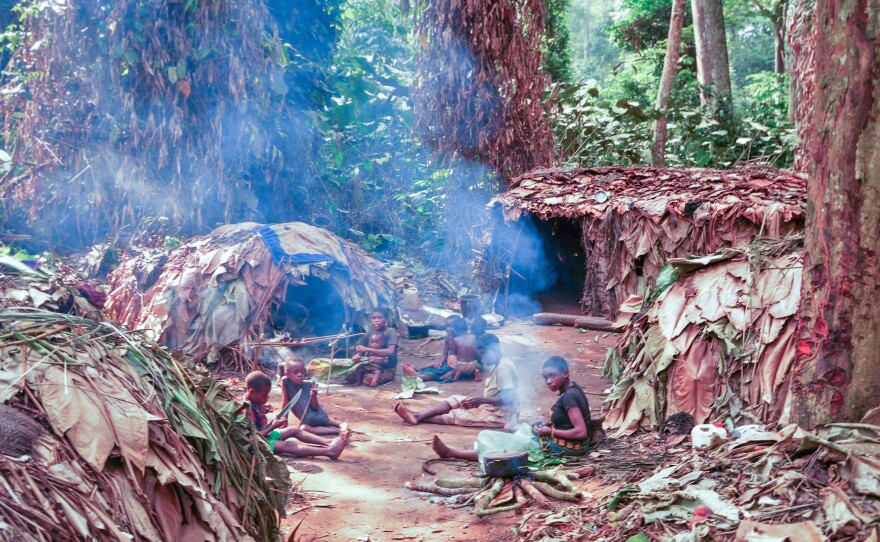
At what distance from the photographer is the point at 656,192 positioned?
10891mm

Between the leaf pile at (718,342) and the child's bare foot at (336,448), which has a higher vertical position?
the leaf pile at (718,342)

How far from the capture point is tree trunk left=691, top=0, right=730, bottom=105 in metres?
16.1

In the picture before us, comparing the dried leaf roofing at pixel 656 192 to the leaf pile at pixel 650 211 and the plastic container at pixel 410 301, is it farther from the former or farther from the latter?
the plastic container at pixel 410 301

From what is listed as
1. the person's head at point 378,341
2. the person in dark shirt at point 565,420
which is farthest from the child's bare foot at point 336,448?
the person's head at point 378,341

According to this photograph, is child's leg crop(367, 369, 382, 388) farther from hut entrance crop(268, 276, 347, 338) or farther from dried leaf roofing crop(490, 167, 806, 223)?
dried leaf roofing crop(490, 167, 806, 223)

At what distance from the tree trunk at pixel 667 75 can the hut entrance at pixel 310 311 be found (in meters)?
7.43

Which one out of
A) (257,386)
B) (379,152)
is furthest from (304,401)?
(379,152)

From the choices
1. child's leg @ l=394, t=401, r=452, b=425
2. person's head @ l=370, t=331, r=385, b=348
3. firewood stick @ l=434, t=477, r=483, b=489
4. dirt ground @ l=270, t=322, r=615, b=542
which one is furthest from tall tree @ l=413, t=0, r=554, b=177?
firewood stick @ l=434, t=477, r=483, b=489

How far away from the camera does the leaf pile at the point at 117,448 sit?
2496 mm

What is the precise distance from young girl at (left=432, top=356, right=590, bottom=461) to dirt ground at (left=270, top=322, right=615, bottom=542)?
0.23 m

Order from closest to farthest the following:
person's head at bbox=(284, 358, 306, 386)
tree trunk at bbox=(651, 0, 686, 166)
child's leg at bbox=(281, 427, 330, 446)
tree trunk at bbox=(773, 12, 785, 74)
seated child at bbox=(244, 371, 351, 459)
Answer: seated child at bbox=(244, 371, 351, 459) → child's leg at bbox=(281, 427, 330, 446) → person's head at bbox=(284, 358, 306, 386) → tree trunk at bbox=(651, 0, 686, 166) → tree trunk at bbox=(773, 12, 785, 74)

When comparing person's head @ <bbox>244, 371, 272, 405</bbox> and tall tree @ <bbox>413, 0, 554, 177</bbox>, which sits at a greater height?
tall tree @ <bbox>413, 0, 554, 177</bbox>

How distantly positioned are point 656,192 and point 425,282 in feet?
15.7

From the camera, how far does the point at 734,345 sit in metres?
5.69
